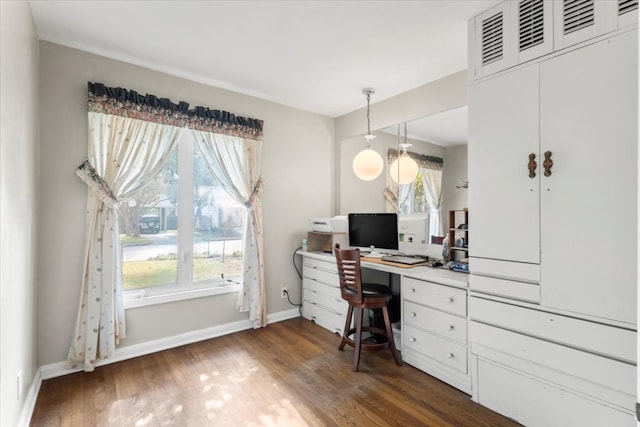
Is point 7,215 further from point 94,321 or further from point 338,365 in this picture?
point 338,365

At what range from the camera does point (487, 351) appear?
2.05 metres

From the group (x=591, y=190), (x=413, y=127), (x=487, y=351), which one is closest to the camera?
(x=591, y=190)

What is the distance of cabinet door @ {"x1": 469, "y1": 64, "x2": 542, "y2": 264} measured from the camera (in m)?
1.88

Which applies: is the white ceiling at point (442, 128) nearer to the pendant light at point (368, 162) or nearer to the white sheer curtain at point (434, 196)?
the white sheer curtain at point (434, 196)

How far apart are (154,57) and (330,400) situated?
3128mm

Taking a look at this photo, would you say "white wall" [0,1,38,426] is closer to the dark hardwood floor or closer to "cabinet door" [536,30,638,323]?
the dark hardwood floor

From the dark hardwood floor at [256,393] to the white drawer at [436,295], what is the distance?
0.57 m

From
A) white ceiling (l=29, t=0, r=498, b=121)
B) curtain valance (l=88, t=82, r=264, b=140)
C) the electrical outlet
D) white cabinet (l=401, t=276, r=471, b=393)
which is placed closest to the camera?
the electrical outlet

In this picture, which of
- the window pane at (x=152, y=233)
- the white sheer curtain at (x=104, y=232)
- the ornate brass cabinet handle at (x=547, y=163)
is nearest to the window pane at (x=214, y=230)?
the window pane at (x=152, y=233)

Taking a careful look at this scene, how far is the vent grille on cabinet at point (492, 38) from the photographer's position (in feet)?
6.61

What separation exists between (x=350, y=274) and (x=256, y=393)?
1149 mm

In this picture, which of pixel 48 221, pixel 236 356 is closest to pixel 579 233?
pixel 236 356

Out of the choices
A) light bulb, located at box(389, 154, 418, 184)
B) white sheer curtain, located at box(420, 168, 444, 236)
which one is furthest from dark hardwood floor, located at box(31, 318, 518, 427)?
light bulb, located at box(389, 154, 418, 184)

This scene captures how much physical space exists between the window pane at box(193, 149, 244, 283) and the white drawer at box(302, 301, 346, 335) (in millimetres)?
941
